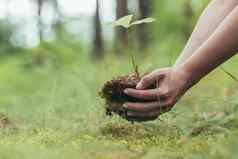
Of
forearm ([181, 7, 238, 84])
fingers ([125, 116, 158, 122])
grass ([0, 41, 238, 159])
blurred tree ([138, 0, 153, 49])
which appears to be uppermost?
blurred tree ([138, 0, 153, 49])

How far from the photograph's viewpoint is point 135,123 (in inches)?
98.0

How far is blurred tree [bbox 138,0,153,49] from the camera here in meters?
7.11

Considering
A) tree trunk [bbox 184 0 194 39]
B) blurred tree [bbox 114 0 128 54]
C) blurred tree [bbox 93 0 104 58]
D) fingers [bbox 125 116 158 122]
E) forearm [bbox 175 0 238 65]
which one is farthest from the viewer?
blurred tree [bbox 93 0 104 58]

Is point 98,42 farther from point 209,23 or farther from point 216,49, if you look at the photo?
point 216,49

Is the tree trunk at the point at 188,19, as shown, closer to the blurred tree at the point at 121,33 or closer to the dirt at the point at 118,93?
the blurred tree at the point at 121,33

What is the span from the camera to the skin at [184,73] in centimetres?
206

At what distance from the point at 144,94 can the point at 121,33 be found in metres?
4.52

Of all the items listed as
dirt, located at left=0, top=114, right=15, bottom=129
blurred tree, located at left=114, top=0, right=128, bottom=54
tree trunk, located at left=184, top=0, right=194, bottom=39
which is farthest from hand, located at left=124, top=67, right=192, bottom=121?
tree trunk, located at left=184, top=0, right=194, bottom=39

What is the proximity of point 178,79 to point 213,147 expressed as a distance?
15.9 inches

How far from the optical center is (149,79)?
7.23 ft

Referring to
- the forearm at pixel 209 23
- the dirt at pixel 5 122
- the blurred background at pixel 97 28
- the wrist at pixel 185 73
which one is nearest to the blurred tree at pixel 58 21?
the blurred background at pixel 97 28

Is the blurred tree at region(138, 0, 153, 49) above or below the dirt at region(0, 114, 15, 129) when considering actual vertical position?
above

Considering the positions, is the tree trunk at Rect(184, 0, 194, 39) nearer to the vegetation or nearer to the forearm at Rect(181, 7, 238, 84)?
the vegetation

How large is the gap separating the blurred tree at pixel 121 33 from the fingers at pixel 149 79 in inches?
125
